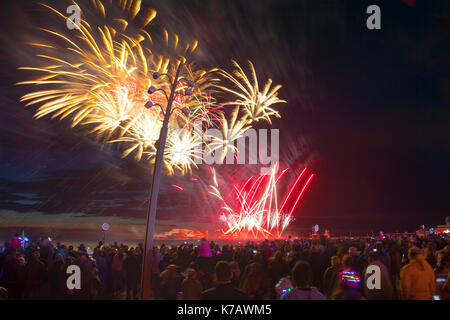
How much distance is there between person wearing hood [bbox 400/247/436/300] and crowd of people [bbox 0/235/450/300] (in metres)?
0.02

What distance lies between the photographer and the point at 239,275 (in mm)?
10070

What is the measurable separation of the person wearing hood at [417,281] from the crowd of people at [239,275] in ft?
0.05

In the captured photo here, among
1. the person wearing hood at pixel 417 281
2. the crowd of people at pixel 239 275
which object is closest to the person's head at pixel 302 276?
the crowd of people at pixel 239 275

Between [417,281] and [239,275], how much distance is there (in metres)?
5.52

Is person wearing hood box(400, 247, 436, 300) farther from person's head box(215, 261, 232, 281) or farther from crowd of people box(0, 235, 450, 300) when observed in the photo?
person's head box(215, 261, 232, 281)

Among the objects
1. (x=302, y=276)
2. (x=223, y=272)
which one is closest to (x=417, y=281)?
(x=302, y=276)

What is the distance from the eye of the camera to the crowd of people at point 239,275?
16.1ft

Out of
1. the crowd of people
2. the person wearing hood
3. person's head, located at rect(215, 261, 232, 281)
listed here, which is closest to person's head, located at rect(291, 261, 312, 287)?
the crowd of people

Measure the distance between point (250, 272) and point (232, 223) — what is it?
25.8 m

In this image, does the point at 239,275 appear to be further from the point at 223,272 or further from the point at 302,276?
the point at 302,276

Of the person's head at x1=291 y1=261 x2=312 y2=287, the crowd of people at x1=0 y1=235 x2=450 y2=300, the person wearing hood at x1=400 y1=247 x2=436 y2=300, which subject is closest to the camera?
the person's head at x1=291 y1=261 x2=312 y2=287

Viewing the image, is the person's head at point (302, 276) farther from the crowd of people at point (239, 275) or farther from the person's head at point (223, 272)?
the person's head at point (223, 272)

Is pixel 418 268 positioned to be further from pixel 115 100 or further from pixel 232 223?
pixel 232 223

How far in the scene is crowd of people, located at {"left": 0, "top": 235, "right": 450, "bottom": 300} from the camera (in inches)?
193
